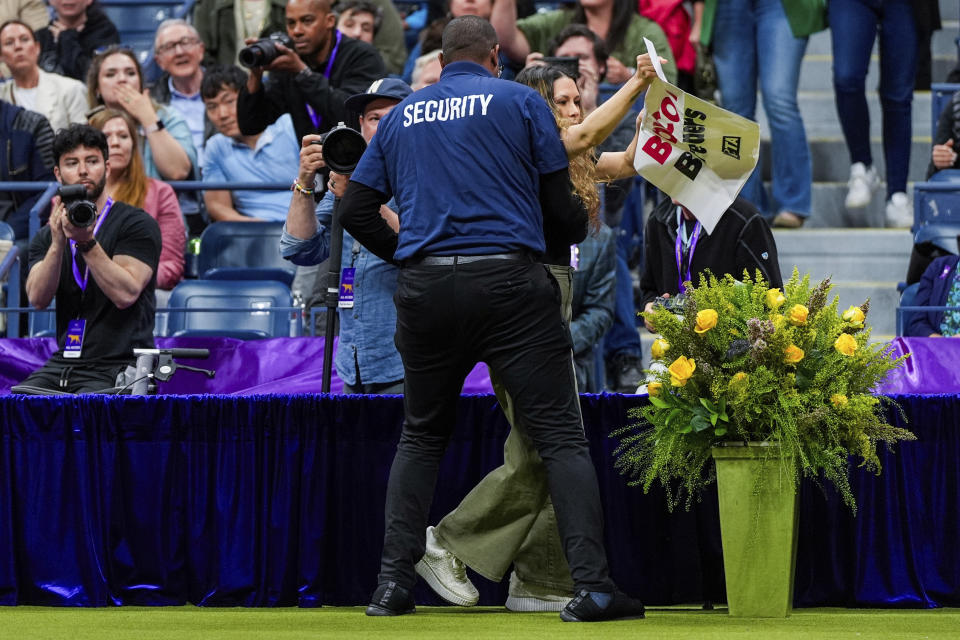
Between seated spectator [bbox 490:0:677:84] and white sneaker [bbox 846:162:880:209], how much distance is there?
123 centimetres

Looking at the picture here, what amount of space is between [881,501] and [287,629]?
200 centimetres

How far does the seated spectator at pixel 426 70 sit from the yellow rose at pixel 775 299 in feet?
13.0

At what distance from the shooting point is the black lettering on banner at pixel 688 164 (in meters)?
4.90

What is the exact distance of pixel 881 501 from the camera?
16.4 feet

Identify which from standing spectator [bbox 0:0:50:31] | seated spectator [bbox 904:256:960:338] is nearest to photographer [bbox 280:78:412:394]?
seated spectator [bbox 904:256:960:338]

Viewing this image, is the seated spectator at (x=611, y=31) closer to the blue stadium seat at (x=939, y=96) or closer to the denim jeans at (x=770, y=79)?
the denim jeans at (x=770, y=79)

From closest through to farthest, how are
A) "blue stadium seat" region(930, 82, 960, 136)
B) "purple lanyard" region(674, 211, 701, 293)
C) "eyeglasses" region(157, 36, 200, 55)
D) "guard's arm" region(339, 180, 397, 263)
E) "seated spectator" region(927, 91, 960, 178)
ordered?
"guard's arm" region(339, 180, 397, 263), "purple lanyard" region(674, 211, 701, 293), "seated spectator" region(927, 91, 960, 178), "blue stadium seat" region(930, 82, 960, 136), "eyeglasses" region(157, 36, 200, 55)

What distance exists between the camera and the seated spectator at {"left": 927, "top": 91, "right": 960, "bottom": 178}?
8312 millimetres

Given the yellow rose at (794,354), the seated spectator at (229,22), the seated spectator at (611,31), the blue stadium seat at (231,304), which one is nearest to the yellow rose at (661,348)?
the yellow rose at (794,354)

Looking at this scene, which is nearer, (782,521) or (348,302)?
(782,521)

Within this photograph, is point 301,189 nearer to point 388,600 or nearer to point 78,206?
point 78,206

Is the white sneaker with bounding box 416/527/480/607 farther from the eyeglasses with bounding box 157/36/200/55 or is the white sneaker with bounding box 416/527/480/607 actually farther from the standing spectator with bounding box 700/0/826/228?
the eyeglasses with bounding box 157/36/200/55

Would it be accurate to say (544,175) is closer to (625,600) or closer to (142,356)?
(625,600)

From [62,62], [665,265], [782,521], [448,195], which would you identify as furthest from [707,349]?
[62,62]
